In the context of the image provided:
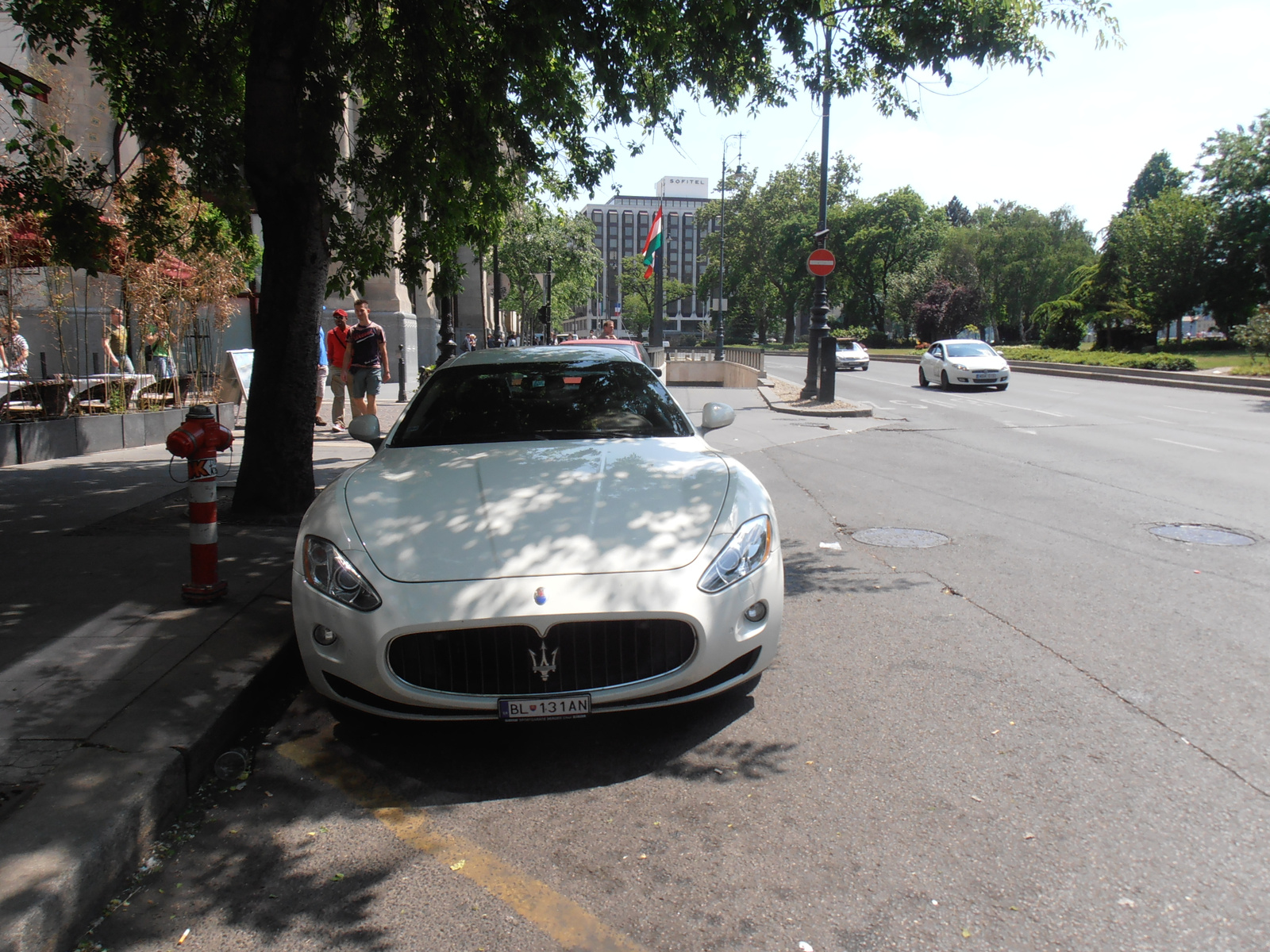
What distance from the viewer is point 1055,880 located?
2.71m

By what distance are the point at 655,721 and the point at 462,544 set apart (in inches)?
43.7

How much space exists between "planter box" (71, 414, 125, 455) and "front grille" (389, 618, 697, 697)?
9.71 metres

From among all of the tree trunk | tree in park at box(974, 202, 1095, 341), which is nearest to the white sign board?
the tree trunk

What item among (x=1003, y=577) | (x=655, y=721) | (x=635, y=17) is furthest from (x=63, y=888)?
(x=635, y=17)

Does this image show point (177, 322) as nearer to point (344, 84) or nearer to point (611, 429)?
point (344, 84)

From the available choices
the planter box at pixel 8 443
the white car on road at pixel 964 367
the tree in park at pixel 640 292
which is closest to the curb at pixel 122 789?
the planter box at pixel 8 443

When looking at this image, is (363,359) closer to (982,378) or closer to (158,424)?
(158,424)

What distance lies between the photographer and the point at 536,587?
344 cm

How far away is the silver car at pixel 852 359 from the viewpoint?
140 feet

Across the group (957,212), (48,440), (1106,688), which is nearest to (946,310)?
(48,440)

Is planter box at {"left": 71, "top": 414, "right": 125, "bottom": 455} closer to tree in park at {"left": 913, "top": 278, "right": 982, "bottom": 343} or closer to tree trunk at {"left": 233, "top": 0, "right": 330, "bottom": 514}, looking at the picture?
tree trunk at {"left": 233, "top": 0, "right": 330, "bottom": 514}

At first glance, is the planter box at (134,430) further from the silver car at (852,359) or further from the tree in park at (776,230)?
the tree in park at (776,230)

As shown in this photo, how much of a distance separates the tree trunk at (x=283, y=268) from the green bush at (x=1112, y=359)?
104 ft

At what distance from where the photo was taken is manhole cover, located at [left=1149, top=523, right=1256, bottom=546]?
23.4 ft
